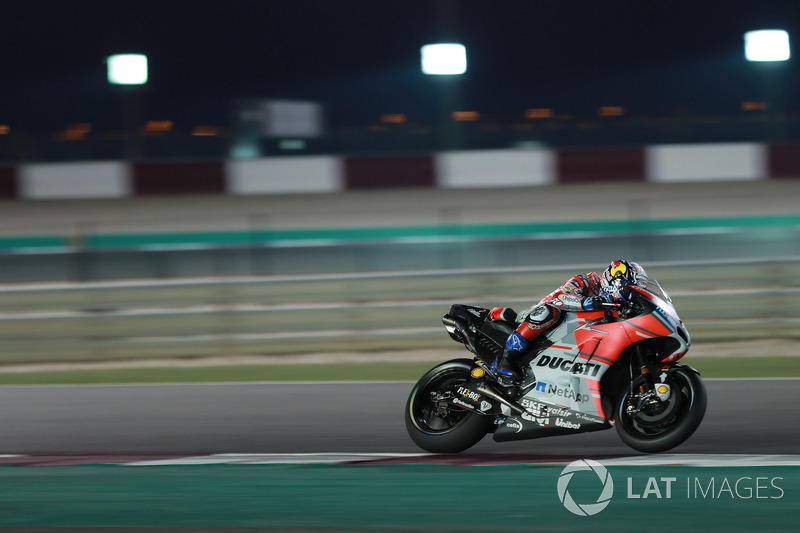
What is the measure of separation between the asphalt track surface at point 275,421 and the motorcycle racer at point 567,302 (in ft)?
1.94

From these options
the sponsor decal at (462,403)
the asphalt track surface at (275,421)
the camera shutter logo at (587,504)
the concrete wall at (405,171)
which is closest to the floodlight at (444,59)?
the concrete wall at (405,171)

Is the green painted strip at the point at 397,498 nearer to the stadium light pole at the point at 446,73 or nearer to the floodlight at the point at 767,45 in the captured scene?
the stadium light pole at the point at 446,73

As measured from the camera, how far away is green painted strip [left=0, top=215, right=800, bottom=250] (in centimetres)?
1883

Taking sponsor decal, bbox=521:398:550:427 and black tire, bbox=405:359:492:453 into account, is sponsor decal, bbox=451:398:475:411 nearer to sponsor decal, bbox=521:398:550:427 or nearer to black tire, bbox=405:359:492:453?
black tire, bbox=405:359:492:453

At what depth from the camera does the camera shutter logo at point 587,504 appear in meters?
5.11

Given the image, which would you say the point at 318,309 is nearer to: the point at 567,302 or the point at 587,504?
the point at 567,302

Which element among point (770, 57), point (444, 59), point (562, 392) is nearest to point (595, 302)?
→ point (562, 392)

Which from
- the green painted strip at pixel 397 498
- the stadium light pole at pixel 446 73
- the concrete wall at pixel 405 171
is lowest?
the green painted strip at pixel 397 498

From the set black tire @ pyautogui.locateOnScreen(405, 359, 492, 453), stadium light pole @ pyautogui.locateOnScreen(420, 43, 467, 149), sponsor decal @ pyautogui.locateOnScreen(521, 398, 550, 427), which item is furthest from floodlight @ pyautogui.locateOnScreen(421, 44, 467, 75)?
sponsor decal @ pyautogui.locateOnScreen(521, 398, 550, 427)

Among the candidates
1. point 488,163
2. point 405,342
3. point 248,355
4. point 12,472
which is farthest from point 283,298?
point 488,163

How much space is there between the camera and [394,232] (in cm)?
1886

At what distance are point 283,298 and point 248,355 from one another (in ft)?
2.57

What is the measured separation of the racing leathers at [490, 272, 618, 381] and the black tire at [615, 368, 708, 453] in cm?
57

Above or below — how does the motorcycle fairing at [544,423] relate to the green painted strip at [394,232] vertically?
below
